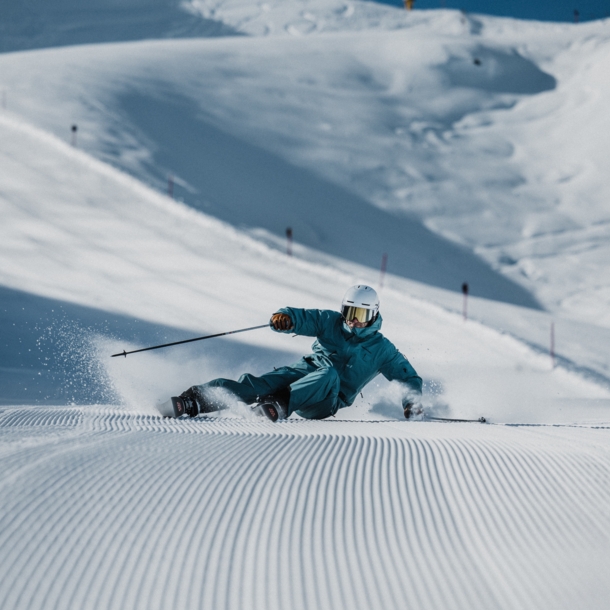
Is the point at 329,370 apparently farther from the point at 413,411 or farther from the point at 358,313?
the point at 413,411

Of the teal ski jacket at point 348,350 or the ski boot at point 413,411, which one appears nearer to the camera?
the teal ski jacket at point 348,350

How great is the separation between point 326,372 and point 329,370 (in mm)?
27

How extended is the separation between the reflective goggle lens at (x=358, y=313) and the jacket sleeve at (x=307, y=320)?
0.14m

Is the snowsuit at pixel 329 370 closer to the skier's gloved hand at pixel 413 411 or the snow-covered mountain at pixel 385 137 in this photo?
the skier's gloved hand at pixel 413 411

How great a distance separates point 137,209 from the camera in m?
12.2

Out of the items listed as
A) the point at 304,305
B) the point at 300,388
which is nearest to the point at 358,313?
the point at 300,388

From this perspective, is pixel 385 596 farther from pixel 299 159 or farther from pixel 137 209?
pixel 299 159

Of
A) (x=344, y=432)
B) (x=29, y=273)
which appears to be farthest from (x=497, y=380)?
(x=29, y=273)

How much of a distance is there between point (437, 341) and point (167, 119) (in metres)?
12.4

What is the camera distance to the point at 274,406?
13.2ft

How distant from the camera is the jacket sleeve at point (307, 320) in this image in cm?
433

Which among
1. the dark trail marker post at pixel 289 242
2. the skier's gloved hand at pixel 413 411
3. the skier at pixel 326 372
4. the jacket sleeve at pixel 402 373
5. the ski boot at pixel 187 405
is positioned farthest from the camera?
the dark trail marker post at pixel 289 242

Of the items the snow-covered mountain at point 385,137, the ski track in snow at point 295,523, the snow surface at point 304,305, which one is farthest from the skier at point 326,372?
the snow-covered mountain at point 385,137

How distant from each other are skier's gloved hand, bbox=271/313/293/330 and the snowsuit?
0.12ft
